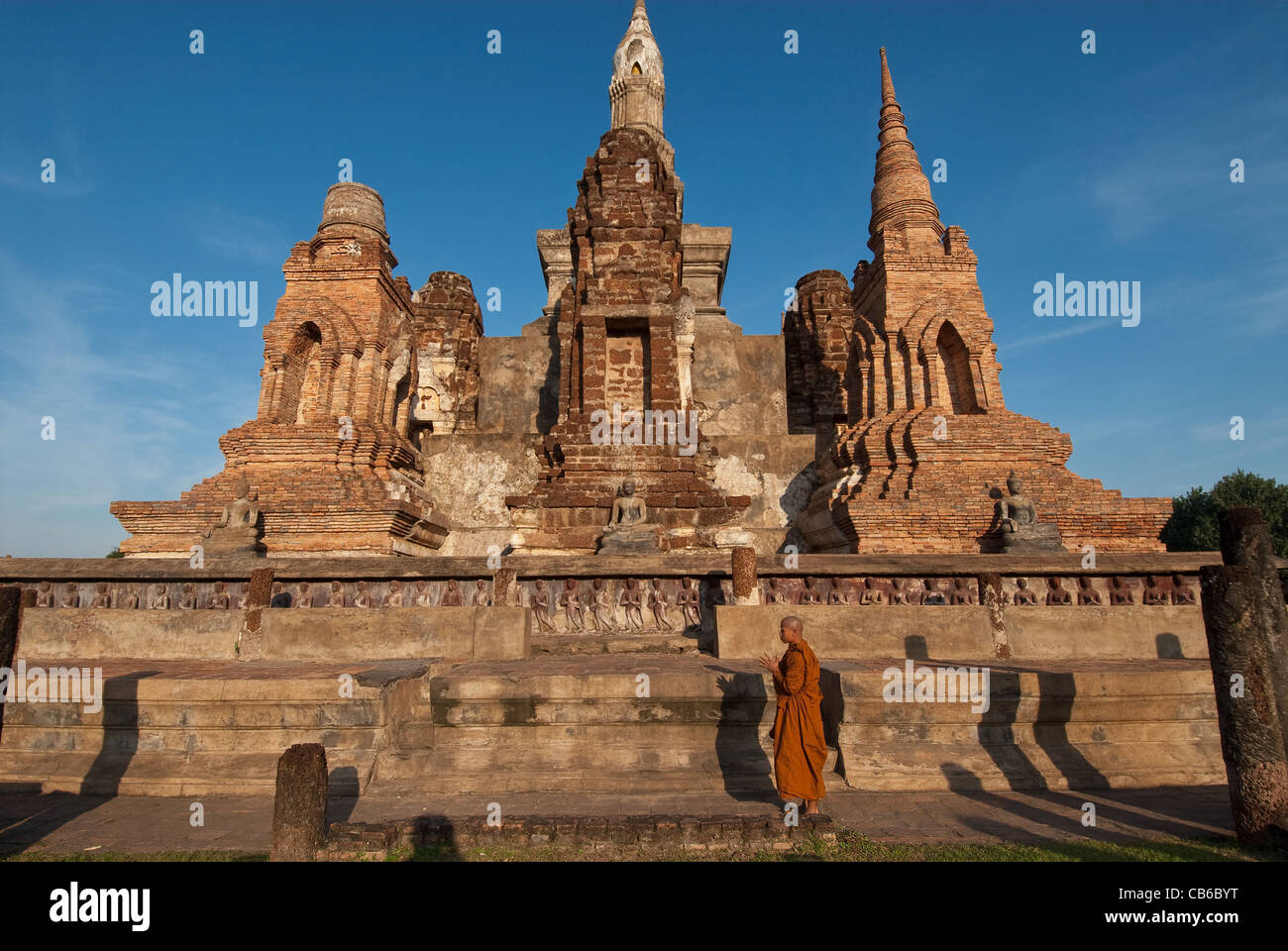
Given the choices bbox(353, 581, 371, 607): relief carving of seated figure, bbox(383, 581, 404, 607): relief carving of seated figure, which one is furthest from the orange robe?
bbox(353, 581, 371, 607): relief carving of seated figure

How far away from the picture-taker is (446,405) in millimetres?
18375

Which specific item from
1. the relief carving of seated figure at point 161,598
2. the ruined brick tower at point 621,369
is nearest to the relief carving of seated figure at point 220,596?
the relief carving of seated figure at point 161,598

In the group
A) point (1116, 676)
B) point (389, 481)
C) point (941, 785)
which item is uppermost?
point (389, 481)

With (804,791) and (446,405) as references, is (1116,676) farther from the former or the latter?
(446,405)

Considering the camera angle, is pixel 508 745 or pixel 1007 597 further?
pixel 1007 597

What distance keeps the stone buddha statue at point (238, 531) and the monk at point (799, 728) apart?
984 cm

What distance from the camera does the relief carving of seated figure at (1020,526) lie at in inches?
458

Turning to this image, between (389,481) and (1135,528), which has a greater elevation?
(389,481)

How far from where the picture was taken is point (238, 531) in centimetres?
1139

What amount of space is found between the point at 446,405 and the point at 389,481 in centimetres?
488

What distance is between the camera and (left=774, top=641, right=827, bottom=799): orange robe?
161 inches
